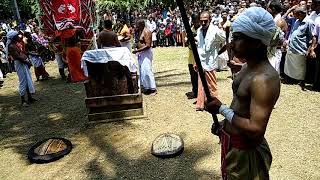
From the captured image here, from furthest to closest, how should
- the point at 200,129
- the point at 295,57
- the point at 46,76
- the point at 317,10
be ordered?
the point at 46,76 → the point at 295,57 → the point at 317,10 → the point at 200,129

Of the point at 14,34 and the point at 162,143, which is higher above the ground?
the point at 14,34

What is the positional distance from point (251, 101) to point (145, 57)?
6.22 metres

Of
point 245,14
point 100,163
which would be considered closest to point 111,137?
point 100,163

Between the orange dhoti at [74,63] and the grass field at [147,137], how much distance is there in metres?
1.63

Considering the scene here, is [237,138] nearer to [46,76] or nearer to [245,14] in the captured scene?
[245,14]

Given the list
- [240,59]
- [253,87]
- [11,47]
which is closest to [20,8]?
[11,47]

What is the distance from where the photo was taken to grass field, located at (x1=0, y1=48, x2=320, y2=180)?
4828 millimetres

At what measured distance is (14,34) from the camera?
809 centimetres

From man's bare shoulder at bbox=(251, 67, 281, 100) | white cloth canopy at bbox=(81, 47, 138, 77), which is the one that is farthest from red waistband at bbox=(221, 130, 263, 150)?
white cloth canopy at bbox=(81, 47, 138, 77)

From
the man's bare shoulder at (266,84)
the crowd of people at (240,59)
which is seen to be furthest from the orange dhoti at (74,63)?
the man's bare shoulder at (266,84)

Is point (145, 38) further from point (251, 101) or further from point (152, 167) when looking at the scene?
point (251, 101)

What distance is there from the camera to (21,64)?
27.8 feet

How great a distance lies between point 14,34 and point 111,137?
3715mm

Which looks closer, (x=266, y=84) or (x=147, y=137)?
(x=266, y=84)
